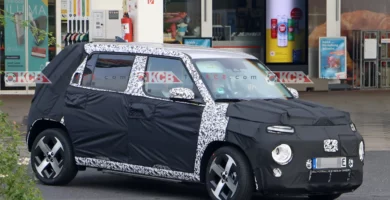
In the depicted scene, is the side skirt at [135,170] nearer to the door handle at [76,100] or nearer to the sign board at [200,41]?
the door handle at [76,100]

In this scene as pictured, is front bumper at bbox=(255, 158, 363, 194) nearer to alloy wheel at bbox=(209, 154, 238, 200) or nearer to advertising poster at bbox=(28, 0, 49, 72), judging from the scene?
alloy wheel at bbox=(209, 154, 238, 200)

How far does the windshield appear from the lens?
980cm

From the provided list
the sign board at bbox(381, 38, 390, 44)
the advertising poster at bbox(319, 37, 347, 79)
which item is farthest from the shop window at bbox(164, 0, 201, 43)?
the sign board at bbox(381, 38, 390, 44)

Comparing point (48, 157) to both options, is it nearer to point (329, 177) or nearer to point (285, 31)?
point (329, 177)

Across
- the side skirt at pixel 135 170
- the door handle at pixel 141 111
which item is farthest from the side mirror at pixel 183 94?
the side skirt at pixel 135 170

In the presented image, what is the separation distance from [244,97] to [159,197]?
1.46 metres

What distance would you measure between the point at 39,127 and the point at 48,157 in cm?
45

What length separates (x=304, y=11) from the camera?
80.2ft

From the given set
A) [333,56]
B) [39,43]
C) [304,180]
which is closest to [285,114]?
[304,180]

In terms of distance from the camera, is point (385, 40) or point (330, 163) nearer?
point (330, 163)

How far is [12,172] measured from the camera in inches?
244

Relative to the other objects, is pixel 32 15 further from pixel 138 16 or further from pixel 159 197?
pixel 159 197

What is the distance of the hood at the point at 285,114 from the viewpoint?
916 centimetres

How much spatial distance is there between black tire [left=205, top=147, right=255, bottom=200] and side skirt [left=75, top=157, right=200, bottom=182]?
9.8 inches
